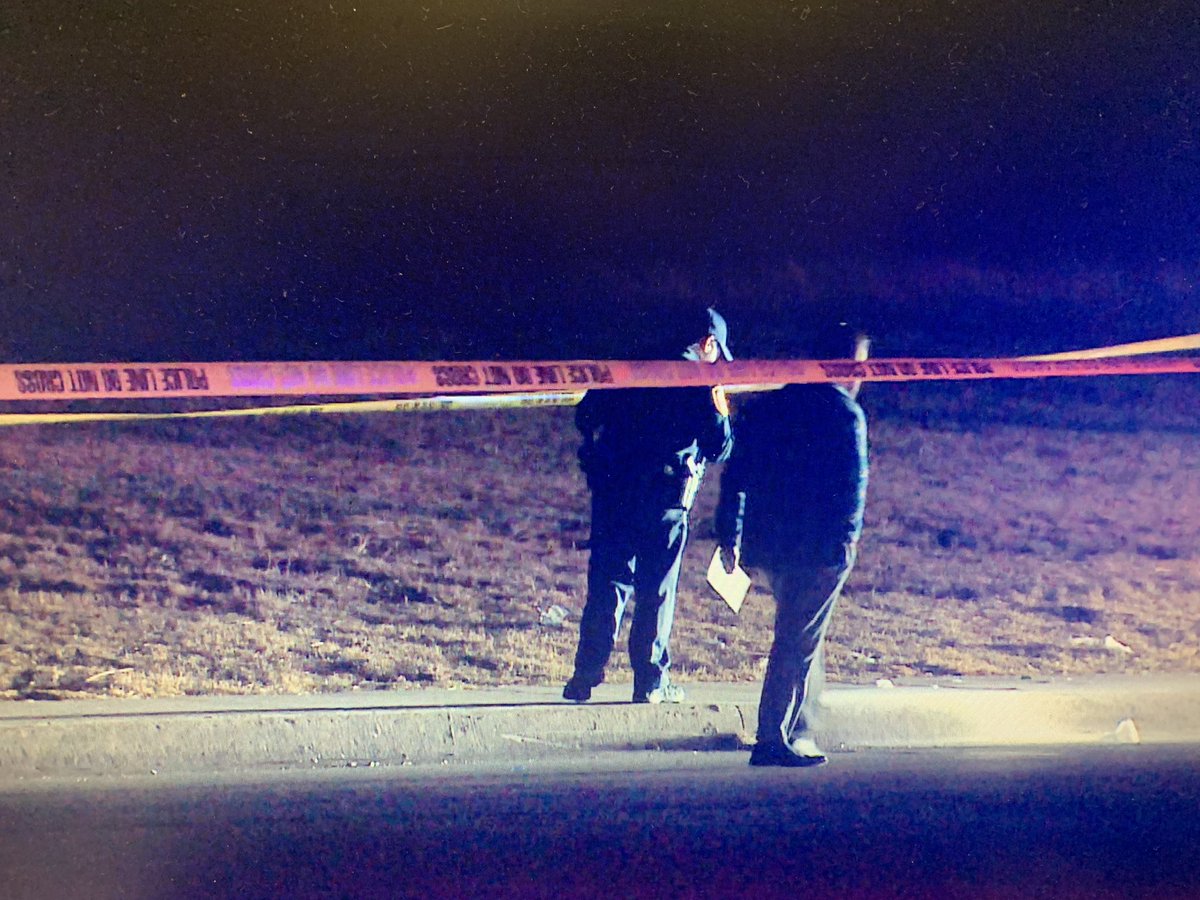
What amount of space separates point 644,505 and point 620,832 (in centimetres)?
180

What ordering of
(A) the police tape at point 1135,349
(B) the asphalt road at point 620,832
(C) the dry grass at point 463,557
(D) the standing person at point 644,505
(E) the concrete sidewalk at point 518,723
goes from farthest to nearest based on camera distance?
(A) the police tape at point 1135,349 < (C) the dry grass at point 463,557 < (D) the standing person at point 644,505 < (E) the concrete sidewalk at point 518,723 < (B) the asphalt road at point 620,832

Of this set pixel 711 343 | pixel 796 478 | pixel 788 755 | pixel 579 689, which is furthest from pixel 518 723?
pixel 711 343

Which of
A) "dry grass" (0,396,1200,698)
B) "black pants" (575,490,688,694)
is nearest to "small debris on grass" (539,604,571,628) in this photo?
"dry grass" (0,396,1200,698)

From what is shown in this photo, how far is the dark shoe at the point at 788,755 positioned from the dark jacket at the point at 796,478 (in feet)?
2.59

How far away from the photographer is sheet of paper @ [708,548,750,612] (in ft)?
18.2

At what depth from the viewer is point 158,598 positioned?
242 inches

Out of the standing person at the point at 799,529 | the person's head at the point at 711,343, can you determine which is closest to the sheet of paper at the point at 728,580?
the standing person at the point at 799,529

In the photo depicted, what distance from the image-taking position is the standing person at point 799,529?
5215 mm

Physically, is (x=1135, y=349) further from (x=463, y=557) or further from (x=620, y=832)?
(x=620, y=832)

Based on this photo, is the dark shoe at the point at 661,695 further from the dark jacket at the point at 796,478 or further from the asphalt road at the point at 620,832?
the dark jacket at the point at 796,478

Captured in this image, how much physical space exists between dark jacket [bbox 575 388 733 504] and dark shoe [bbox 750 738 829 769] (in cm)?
126

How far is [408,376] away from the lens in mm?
5664

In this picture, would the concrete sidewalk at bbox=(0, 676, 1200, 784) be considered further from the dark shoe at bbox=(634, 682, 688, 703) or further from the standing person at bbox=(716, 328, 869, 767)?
the standing person at bbox=(716, 328, 869, 767)

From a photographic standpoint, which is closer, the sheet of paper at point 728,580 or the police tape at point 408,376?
the police tape at point 408,376
